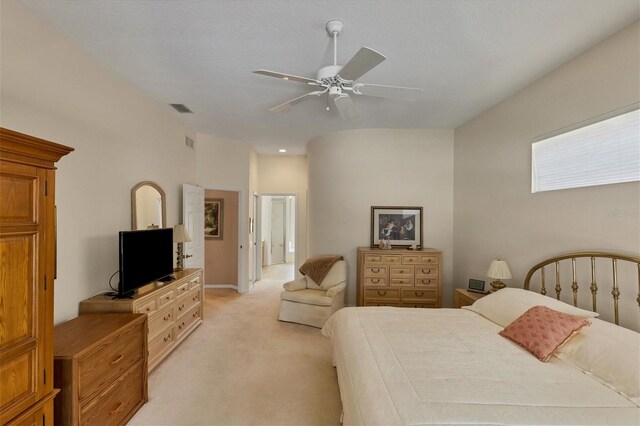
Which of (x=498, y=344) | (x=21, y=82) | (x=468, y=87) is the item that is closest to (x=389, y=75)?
(x=468, y=87)

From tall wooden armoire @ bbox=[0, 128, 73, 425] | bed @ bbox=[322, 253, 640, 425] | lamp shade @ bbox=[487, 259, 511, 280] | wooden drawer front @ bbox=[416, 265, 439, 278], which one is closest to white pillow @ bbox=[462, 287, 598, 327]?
bed @ bbox=[322, 253, 640, 425]

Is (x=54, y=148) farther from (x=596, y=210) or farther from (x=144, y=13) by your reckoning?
(x=596, y=210)

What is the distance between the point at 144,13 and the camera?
2.00m

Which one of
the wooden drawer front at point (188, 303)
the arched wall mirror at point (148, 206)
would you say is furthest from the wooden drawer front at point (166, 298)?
the arched wall mirror at point (148, 206)

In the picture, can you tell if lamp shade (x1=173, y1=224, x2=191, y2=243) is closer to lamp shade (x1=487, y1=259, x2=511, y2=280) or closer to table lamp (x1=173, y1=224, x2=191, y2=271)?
table lamp (x1=173, y1=224, x2=191, y2=271)

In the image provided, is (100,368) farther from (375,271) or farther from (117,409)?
(375,271)

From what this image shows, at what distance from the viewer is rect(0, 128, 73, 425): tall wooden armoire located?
4.19ft

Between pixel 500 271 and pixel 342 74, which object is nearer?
Result: pixel 342 74

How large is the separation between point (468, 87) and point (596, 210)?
170cm

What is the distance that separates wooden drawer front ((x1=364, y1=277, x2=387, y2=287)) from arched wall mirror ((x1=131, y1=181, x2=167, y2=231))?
3.02 m

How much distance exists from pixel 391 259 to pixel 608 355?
2672 millimetres

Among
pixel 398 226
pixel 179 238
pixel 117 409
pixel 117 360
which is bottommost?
pixel 117 409

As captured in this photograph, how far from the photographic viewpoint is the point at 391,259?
4.28 meters

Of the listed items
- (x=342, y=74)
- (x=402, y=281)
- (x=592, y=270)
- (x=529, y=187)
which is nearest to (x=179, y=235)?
(x=342, y=74)
